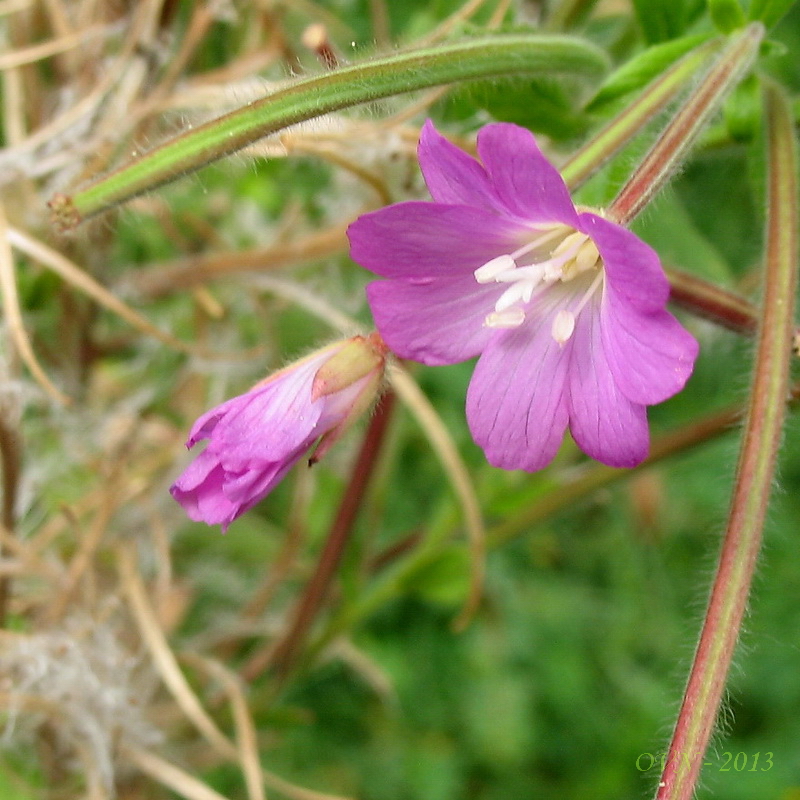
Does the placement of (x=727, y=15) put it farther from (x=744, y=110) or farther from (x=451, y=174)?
(x=451, y=174)

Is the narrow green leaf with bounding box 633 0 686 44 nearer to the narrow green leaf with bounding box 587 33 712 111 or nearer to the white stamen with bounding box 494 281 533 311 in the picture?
the narrow green leaf with bounding box 587 33 712 111

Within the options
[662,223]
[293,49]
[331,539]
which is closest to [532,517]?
[331,539]

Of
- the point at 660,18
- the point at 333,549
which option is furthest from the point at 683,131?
the point at 333,549

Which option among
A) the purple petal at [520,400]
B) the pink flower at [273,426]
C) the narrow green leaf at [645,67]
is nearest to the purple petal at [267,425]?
the pink flower at [273,426]

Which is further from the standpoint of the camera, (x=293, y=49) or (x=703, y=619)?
(x=293, y=49)

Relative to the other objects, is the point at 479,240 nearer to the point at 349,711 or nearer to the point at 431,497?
the point at 431,497
